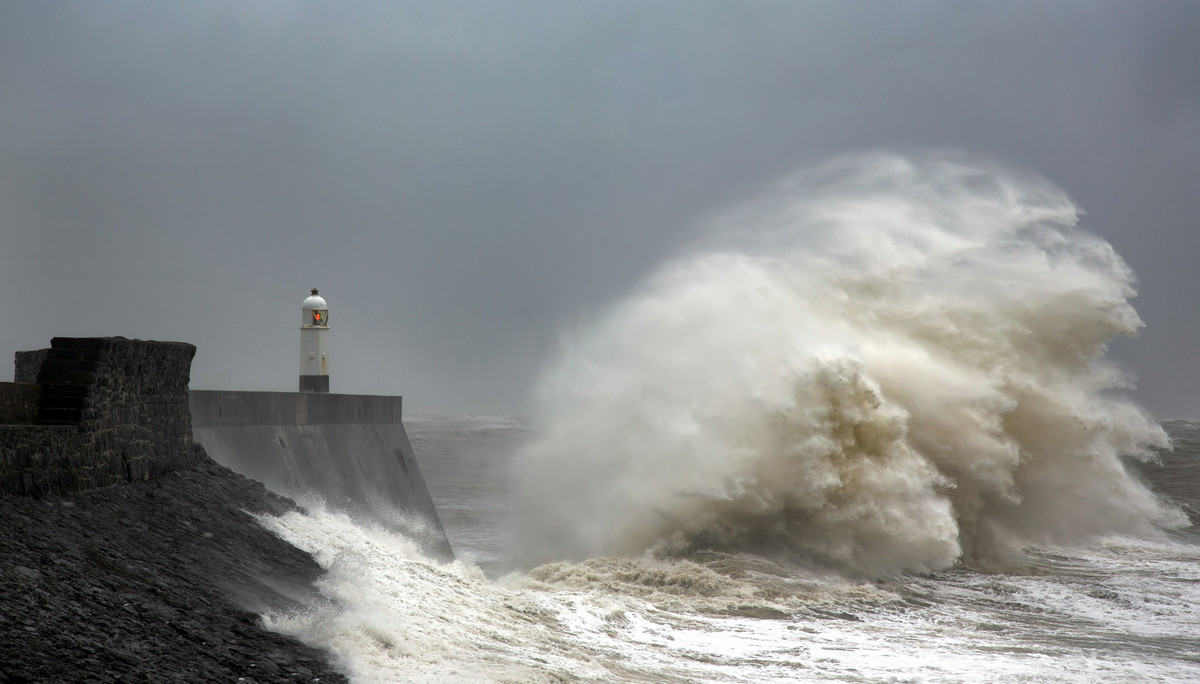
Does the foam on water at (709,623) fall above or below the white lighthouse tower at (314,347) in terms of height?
below

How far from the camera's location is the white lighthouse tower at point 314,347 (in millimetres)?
12547

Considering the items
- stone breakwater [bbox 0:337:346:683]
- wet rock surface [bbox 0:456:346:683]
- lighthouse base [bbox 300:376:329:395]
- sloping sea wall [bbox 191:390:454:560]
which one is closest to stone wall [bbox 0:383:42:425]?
stone breakwater [bbox 0:337:346:683]

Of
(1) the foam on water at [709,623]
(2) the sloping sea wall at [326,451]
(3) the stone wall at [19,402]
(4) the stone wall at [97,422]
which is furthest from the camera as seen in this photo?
(2) the sloping sea wall at [326,451]

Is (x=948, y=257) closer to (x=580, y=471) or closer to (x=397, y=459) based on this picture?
(x=580, y=471)

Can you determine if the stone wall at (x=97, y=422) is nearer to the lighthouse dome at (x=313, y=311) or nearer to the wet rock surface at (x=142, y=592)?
the wet rock surface at (x=142, y=592)

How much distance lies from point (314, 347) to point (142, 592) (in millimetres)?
7902

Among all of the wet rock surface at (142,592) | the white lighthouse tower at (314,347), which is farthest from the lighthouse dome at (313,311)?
the wet rock surface at (142,592)

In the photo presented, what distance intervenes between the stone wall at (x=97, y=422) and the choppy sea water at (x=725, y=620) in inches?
45.6

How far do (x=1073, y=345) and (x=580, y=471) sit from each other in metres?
8.71

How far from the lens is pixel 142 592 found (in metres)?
4.93

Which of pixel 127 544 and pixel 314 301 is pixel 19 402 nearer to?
pixel 127 544

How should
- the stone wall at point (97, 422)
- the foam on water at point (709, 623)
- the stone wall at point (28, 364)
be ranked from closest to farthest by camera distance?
1. the stone wall at point (97, 422)
2. the foam on water at point (709, 623)
3. the stone wall at point (28, 364)

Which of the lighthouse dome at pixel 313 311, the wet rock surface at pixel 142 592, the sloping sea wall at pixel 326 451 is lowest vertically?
the wet rock surface at pixel 142 592

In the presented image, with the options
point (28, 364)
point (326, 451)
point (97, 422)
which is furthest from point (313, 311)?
point (97, 422)
